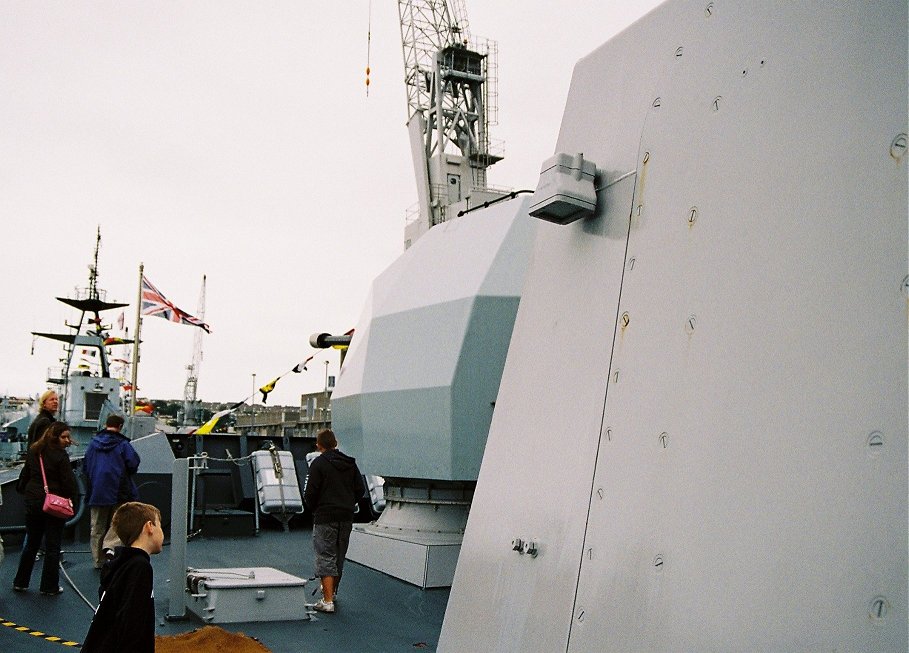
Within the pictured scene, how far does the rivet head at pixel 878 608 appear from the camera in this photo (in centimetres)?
111

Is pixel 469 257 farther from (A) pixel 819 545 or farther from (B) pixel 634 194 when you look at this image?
(A) pixel 819 545

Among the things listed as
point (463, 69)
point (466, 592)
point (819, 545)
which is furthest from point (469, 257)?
point (463, 69)

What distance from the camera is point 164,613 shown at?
5.54 meters

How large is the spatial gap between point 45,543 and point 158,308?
14167 mm

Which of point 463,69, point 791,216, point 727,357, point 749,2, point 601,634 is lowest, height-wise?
point 601,634

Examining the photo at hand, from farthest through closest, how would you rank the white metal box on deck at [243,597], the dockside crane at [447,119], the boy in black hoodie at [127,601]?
the dockside crane at [447,119], the white metal box on deck at [243,597], the boy in black hoodie at [127,601]

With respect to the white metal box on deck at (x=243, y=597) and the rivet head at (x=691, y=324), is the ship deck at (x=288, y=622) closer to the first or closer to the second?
the white metal box on deck at (x=243, y=597)

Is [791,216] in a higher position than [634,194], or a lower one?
lower

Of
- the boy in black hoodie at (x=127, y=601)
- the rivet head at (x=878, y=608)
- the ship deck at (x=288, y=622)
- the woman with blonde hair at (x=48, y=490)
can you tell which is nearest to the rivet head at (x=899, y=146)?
the rivet head at (x=878, y=608)

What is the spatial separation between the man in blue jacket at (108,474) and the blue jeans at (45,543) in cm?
75

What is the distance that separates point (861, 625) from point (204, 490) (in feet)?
32.8

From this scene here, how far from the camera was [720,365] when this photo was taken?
1541mm

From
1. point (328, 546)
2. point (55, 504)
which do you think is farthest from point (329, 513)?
point (55, 504)

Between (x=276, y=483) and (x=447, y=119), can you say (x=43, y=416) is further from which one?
(x=447, y=119)
